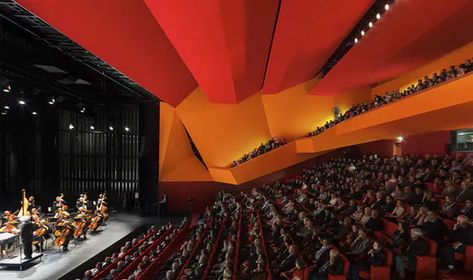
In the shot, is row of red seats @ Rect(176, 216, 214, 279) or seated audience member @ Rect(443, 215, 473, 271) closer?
seated audience member @ Rect(443, 215, 473, 271)

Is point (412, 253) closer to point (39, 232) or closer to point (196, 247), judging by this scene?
point (196, 247)

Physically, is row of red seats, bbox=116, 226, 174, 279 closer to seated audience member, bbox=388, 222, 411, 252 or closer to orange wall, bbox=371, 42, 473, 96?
seated audience member, bbox=388, 222, 411, 252

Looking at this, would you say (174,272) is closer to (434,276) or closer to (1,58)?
(434,276)

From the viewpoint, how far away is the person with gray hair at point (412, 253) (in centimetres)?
346

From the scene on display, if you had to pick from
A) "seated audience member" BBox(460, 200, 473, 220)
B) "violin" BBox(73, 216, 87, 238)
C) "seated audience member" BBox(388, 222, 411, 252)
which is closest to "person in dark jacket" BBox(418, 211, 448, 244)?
"seated audience member" BBox(388, 222, 411, 252)

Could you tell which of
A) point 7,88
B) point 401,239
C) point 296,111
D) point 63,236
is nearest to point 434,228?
point 401,239

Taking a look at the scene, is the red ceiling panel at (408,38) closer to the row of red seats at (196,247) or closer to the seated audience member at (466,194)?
the seated audience member at (466,194)

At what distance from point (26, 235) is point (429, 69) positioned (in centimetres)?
925

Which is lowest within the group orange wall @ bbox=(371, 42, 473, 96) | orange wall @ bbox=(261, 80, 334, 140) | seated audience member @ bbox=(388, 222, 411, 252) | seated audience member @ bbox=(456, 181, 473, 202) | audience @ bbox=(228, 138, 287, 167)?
seated audience member @ bbox=(388, 222, 411, 252)

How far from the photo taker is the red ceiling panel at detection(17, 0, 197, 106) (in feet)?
13.1

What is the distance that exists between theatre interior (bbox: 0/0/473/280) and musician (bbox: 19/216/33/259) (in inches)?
0.9

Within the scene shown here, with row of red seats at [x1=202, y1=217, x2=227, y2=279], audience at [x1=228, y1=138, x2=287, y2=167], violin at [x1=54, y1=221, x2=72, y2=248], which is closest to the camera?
row of red seats at [x1=202, y1=217, x2=227, y2=279]

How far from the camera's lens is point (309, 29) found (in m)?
5.76

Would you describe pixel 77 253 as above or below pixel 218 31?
below
